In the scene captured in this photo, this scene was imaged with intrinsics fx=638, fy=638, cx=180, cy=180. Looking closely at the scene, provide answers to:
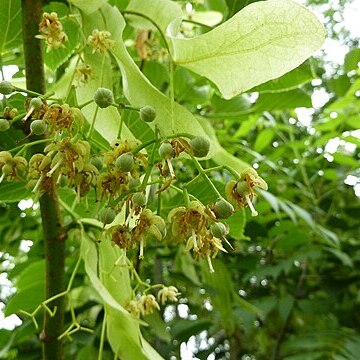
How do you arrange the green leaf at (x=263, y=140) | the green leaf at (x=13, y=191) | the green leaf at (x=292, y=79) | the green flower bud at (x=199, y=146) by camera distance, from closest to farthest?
the green flower bud at (x=199, y=146), the green leaf at (x=13, y=191), the green leaf at (x=292, y=79), the green leaf at (x=263, y=140)

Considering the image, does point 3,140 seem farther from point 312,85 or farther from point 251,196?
point 312,85

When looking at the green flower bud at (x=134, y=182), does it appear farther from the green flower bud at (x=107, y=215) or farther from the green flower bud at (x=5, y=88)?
the green flower bud at (x=5, y=88)

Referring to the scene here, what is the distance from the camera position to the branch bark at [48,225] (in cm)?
68

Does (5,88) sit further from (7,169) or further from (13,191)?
(13,191)

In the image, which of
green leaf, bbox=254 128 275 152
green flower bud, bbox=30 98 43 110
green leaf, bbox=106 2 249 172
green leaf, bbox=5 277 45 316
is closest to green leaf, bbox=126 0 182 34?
green leaf, bbox=106 2 249 172

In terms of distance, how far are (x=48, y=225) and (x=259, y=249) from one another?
0.95 m

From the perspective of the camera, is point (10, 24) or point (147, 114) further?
point (10, 24)

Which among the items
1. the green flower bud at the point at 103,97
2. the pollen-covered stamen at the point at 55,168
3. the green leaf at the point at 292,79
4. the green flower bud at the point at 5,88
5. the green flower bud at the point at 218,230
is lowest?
the green leaf at the point at 292,79

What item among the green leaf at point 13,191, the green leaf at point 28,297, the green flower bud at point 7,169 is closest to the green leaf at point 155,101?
the green flower bud at point 7,169

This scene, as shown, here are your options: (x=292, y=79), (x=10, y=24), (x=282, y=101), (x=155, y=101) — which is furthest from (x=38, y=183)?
(x=282, y=101)

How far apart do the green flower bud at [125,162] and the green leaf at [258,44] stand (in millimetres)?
123

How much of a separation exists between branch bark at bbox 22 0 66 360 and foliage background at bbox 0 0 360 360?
6 centimetres

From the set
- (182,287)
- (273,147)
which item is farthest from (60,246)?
(273,147)

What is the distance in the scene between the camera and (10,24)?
0.80m
